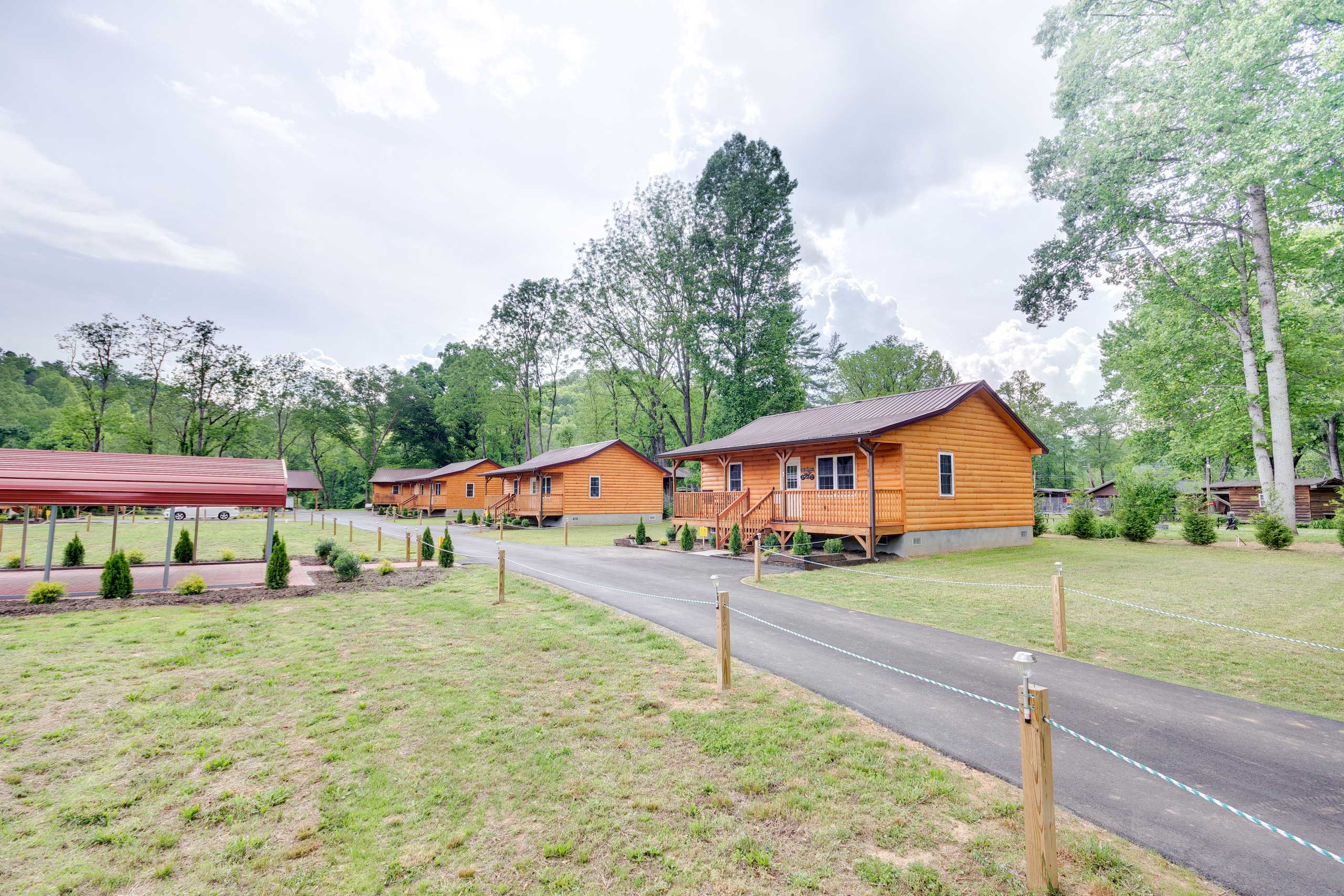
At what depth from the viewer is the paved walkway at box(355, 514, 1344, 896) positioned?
3.28 meters

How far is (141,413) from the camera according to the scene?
52.1m

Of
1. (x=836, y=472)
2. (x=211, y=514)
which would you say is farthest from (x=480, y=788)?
(x=211, y=514)

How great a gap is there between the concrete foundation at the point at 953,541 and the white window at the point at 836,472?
2.13 m

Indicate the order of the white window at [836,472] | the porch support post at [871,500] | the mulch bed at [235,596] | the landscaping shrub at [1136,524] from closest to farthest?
1. the mulch bed at [235,596]
2. the porch support post at [871,500]
3. the white window at [836,472]
4. the landscaping shrub at [1136,524]

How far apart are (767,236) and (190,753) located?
3642cm

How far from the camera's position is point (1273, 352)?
780 inches

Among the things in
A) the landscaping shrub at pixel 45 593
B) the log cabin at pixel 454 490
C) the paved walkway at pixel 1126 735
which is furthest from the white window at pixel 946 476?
the log cabin at pixel 454 490

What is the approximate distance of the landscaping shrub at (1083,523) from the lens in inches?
881

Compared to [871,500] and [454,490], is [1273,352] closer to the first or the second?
[871,500]

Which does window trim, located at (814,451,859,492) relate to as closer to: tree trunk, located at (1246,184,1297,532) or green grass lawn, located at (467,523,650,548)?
green grass lawn, located at (467,523,650,548)

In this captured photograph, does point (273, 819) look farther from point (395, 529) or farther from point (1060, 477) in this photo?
point (1060, 477)

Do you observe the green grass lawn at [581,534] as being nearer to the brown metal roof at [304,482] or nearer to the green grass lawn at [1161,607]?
the green grass lawn at [1161,607]

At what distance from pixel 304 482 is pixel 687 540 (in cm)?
5896

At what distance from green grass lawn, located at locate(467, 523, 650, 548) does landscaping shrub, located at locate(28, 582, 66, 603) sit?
13518 mm
